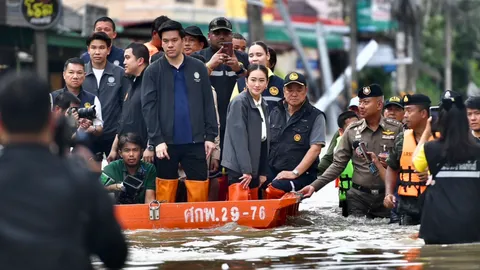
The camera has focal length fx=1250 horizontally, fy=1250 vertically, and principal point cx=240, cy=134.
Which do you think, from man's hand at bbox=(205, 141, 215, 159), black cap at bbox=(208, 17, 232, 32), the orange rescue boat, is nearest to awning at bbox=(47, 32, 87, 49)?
black cap at bbox=(208, 17, 232, 32)

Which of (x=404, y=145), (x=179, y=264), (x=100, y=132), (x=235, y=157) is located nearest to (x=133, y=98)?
(x=100, y=132)

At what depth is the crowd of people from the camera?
1299cm

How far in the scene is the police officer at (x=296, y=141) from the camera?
13727 millimetres

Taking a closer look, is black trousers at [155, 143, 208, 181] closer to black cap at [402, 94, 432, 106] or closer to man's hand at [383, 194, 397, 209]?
man's hand at [383, 194, 397, 209]

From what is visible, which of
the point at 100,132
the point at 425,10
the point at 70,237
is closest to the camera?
the point at 70,237

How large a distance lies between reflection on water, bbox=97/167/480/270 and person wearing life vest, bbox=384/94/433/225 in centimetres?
21

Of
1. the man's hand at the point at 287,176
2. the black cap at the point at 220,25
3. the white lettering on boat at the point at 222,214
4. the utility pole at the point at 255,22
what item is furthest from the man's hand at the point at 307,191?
the utility pole at the point at 255,22

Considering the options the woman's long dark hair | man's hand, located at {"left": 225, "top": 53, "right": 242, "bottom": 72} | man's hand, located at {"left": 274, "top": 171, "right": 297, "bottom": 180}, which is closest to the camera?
the woman's long dark hair

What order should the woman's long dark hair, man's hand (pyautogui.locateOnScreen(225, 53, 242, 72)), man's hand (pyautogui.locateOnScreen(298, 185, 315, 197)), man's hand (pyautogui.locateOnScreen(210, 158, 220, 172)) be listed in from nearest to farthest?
the woman's long dark hair → man's hand (pyautogui.locateOnScreen(298, 185, 315, 197)) → man's hand (pyautogui.locateOnScreen(210, 158, 220, 172)) → man's hand (pyautogui.locateOnScreen(225, 53, 242, 72))

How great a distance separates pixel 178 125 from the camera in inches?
514

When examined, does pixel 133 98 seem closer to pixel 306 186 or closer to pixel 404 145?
pixel 306 186

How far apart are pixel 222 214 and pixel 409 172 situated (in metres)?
1.95

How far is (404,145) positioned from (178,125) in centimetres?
241

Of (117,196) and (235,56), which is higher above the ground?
(235,56)
